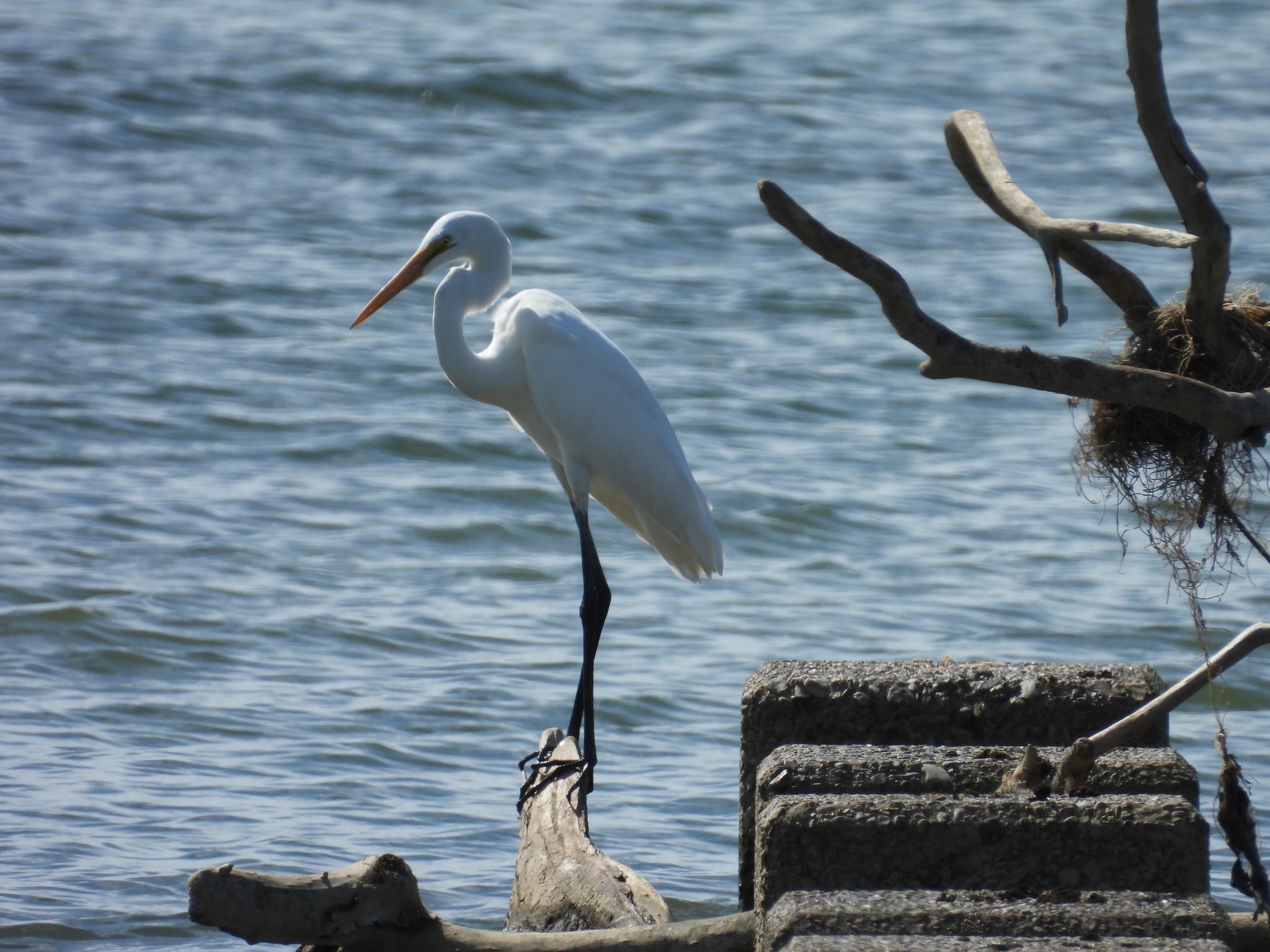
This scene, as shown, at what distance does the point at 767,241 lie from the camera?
1827 cm

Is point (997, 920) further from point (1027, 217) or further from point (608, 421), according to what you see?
point (608, 421)

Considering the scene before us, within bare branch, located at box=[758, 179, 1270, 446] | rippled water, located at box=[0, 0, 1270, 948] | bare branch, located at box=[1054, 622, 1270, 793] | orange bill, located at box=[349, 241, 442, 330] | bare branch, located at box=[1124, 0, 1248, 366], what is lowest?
rippled water, located at box=[0, 0, 1270, 948]

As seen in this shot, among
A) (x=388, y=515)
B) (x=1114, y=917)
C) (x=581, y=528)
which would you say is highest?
(x=1114, y=917)

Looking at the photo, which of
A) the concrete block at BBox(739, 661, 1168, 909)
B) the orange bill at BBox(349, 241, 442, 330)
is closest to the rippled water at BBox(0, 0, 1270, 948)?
the orange bill at BBox(349, 241, 442, 330)

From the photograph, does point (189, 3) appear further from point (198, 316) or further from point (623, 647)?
point (623, 647)

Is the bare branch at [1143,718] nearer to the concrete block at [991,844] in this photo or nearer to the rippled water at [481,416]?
the concrete block at [991,844]

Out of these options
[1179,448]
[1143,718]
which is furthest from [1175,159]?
[1143,718]

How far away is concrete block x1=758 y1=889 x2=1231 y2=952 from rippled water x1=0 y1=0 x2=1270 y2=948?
2939mm

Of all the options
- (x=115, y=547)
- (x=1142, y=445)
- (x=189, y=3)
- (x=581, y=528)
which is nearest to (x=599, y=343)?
(x=581, y=528)

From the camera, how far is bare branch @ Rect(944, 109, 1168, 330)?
9.04ft

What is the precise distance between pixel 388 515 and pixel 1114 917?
28.7ft

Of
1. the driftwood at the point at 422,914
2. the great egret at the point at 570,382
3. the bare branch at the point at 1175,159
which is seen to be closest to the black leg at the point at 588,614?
the great egret at the point at 570,382

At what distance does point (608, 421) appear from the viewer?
5.59 meters

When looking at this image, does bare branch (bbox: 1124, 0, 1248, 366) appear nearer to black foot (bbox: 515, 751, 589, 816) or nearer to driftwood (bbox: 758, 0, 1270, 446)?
driftwood (bbox: 758, 0, 1270, 446)
